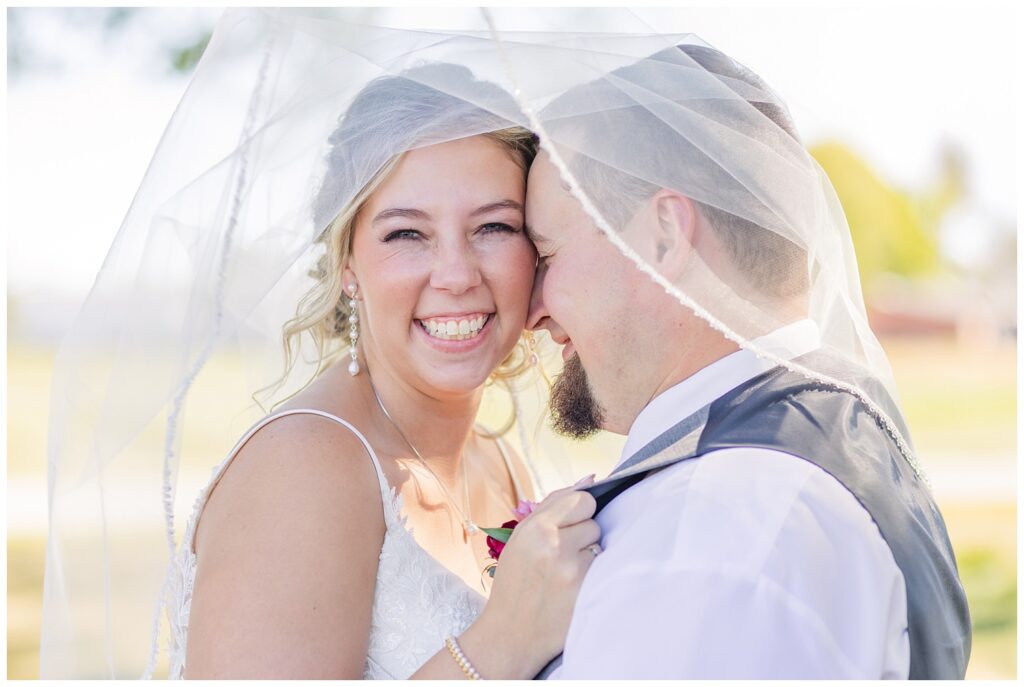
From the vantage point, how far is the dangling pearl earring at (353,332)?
3229 mm

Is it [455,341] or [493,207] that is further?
[455,341]

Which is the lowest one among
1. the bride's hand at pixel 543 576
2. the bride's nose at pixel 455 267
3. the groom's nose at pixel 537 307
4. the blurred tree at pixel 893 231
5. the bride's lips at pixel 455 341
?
the blurred tree at pixel 893 231

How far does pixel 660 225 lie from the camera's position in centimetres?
235

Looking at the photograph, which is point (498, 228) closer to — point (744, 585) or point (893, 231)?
point (744, 585)

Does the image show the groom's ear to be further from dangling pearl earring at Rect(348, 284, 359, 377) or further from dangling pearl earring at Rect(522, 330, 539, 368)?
dangling pearl earring at Rect(522, 330, 539, 368)

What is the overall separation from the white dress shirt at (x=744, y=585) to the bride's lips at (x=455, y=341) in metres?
1.14

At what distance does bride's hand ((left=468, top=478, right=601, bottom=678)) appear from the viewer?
2248mm

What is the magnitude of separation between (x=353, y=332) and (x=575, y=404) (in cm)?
82

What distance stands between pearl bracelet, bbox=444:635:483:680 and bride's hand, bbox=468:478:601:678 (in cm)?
11

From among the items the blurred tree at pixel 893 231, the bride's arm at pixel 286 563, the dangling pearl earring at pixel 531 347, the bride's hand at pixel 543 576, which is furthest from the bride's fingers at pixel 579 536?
the blurred tree at pixel 893 231

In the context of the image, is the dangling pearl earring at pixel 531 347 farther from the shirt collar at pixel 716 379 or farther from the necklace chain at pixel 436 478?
the shirt collar at pixel 716 379

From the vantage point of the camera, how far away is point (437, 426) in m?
3.43

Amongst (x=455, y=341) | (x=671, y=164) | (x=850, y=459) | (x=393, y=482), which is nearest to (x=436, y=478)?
(x=393, y=482)

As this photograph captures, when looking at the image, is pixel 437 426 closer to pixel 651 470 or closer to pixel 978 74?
pixel 651 470
